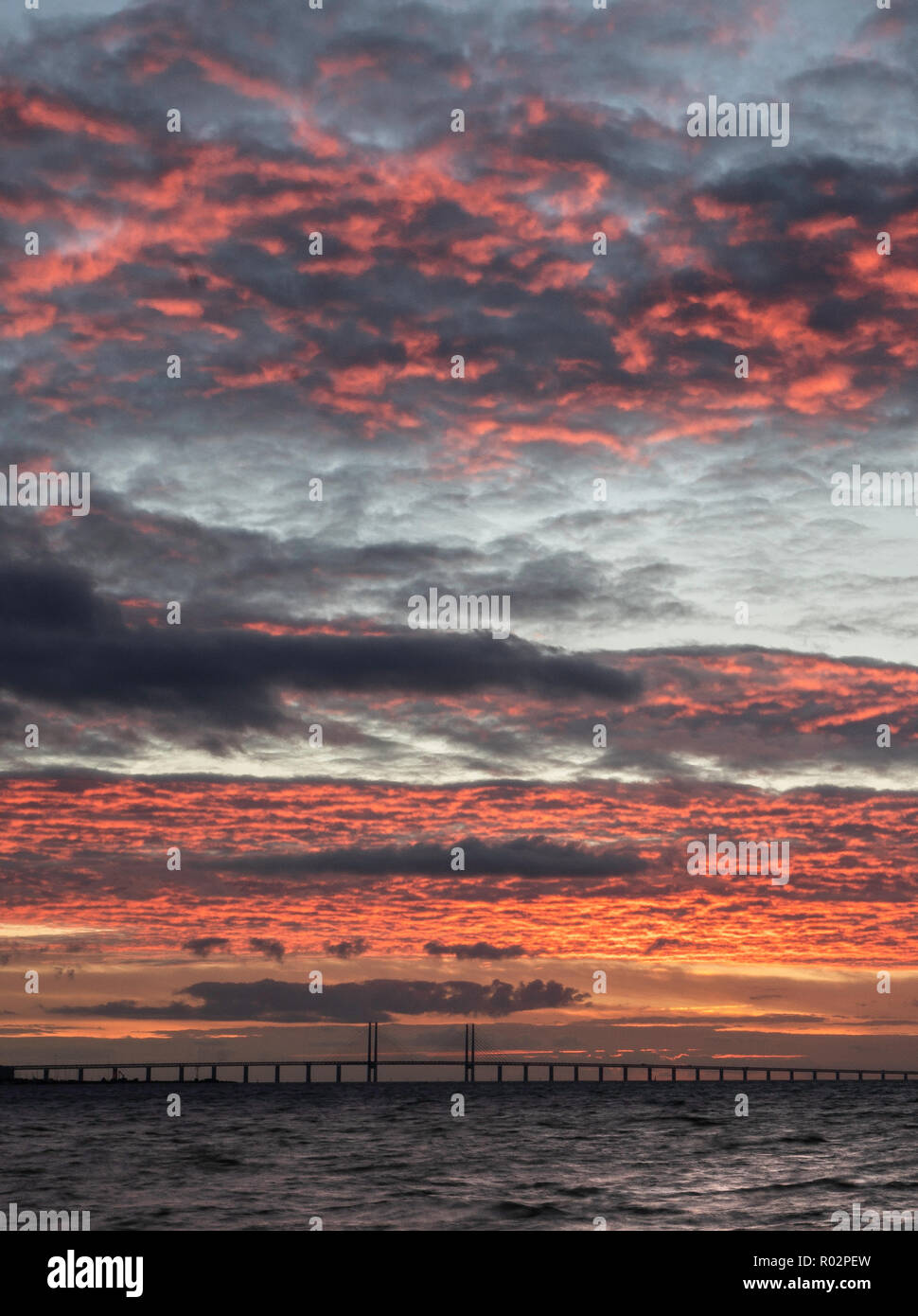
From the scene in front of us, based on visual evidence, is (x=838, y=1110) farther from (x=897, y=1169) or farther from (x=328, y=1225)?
(x=328, y=1225)

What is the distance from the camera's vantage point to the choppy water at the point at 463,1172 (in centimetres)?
4906

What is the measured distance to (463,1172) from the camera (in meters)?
68.6

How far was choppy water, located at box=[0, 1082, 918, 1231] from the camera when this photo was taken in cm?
4906
